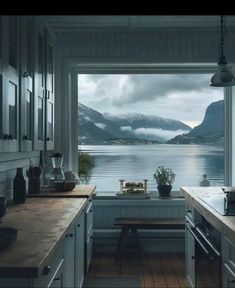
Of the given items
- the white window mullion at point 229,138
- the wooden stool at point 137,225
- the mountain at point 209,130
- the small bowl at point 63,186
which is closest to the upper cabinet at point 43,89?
the small bowl at point 63,186

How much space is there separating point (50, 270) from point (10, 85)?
1337 mm

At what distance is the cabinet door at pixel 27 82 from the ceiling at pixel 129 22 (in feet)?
3.93

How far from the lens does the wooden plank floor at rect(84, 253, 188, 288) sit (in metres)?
4.08

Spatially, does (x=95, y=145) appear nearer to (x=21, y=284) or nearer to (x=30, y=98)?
(x=30, y=98)

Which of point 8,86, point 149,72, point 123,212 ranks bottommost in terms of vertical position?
point 123,212

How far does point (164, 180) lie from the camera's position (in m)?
5.20

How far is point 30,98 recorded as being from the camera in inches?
133

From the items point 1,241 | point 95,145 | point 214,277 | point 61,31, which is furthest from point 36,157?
point 1,241

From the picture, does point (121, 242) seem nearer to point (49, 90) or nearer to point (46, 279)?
point (49, 90)

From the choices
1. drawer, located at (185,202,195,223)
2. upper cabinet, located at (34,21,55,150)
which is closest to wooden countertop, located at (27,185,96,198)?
upper cabinet, located at (34,21,55,150)

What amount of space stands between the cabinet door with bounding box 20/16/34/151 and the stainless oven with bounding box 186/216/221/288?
134 centimetres

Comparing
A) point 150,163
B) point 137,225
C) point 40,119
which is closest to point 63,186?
point 40,119

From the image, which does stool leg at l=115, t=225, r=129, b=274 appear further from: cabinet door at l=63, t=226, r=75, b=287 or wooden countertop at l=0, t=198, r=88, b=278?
cabinet door at l=63, t=226, r=75, b=287

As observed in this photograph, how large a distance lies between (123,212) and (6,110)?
9.22ft
